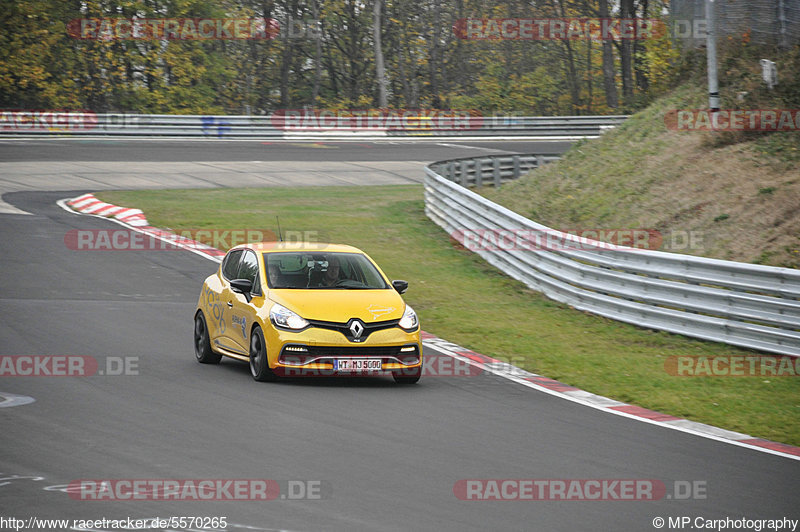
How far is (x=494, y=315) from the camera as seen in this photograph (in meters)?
17.2

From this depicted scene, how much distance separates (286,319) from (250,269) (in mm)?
1599

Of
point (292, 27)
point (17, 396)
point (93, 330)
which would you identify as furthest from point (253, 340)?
point (292, 27)

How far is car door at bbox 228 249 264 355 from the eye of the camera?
11.9 meters

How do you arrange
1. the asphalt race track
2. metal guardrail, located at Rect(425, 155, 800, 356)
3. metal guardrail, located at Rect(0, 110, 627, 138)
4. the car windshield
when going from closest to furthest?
the asphalt race track → the car windshield → metal guardrail, located at Rect(425, 155, 800, 356) → metal guardrail, located at Rect(0, 110, 627, 138)

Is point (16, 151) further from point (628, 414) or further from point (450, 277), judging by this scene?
point (628, 414)

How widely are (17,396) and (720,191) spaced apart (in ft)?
49.9

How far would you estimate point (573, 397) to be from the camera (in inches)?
452

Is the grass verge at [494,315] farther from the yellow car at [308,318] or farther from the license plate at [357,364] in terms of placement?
the license plate at [357,364]

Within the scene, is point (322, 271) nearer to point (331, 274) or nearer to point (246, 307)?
point (331, 274)

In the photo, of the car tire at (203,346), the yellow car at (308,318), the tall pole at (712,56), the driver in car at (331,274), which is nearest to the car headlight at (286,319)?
the yellow car at (308,318)

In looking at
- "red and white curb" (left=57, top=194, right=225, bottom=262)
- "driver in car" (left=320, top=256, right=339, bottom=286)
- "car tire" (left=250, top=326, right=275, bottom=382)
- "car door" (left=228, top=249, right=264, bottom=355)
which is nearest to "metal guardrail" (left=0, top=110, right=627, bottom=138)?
"red and white curb" (left=57, top=194, right=225, bottom=262)

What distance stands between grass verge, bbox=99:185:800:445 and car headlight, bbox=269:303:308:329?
3258mm

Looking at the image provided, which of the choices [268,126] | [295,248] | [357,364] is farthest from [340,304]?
[268,126]

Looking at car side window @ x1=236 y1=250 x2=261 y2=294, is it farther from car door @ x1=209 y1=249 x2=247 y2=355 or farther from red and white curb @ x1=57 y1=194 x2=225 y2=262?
red and white curb @ x1=57 y1=194 x2=225 y2=262
